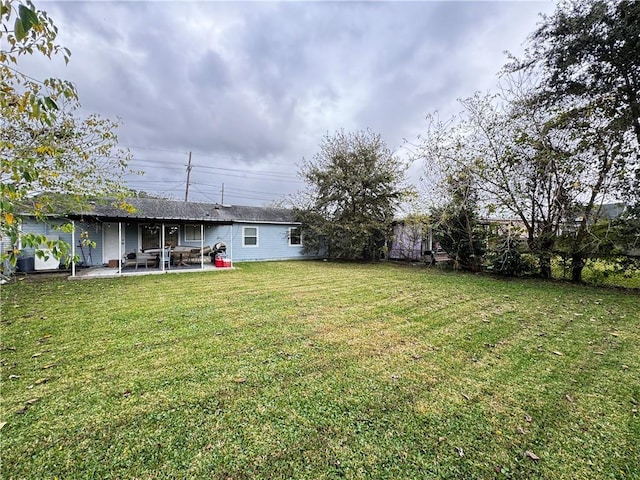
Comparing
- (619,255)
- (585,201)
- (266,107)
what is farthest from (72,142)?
(619,255)

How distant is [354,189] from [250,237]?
19.6 ft

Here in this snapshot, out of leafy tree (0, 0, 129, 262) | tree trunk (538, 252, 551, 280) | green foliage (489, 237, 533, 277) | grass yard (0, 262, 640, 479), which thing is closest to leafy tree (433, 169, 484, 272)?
green foliage (489, 237, 533, 277)

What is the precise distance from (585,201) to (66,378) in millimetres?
11747

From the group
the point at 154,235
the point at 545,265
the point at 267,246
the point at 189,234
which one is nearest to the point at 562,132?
the point at 545,265

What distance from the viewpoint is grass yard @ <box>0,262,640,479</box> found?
2.00 metres

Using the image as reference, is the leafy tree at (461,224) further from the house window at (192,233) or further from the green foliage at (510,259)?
the house window at (192,233)

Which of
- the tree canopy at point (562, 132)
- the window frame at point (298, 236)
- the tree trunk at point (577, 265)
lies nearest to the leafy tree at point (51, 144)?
the window frame at point (298, 236)

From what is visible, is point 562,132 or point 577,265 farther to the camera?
point 577,265

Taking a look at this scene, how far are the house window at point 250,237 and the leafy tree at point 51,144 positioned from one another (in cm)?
743

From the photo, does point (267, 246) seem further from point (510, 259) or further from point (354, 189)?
point (510, 259)

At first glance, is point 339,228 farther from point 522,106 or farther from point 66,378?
point 66,378

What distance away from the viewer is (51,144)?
564 centimetres

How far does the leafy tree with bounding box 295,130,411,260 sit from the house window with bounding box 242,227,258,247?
3096 millimetres

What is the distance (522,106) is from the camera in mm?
8328
